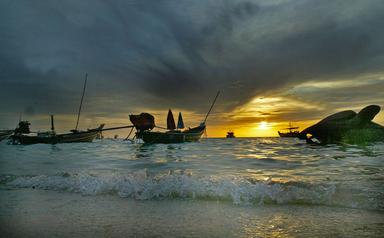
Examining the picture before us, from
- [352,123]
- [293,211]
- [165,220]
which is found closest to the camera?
[165,220]

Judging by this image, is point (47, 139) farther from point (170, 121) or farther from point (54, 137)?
point (170, 121)

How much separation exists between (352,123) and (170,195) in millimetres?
27282

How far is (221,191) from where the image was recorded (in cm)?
681

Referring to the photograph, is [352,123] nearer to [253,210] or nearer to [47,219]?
[253,210]

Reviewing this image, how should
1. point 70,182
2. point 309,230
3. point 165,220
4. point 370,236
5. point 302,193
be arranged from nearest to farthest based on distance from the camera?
point 370,236, point 309,230, point 165,220, point 302,193, point 70,182

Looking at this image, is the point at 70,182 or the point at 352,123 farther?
the point at 352,123

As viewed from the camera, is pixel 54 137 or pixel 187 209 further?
pixel 54 137

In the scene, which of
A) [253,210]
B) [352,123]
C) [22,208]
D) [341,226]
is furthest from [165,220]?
[352,123]

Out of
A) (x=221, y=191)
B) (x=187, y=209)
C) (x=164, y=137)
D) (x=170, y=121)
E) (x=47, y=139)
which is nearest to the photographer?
(x=187, y=209)

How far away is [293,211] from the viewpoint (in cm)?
534

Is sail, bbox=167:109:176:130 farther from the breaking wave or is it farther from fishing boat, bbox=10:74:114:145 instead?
the breaking wave

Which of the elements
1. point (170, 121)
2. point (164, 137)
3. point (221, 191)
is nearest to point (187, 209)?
point (221, 191)

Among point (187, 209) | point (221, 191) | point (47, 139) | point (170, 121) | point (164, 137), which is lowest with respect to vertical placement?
point (187, 209)

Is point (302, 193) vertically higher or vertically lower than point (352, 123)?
lower
